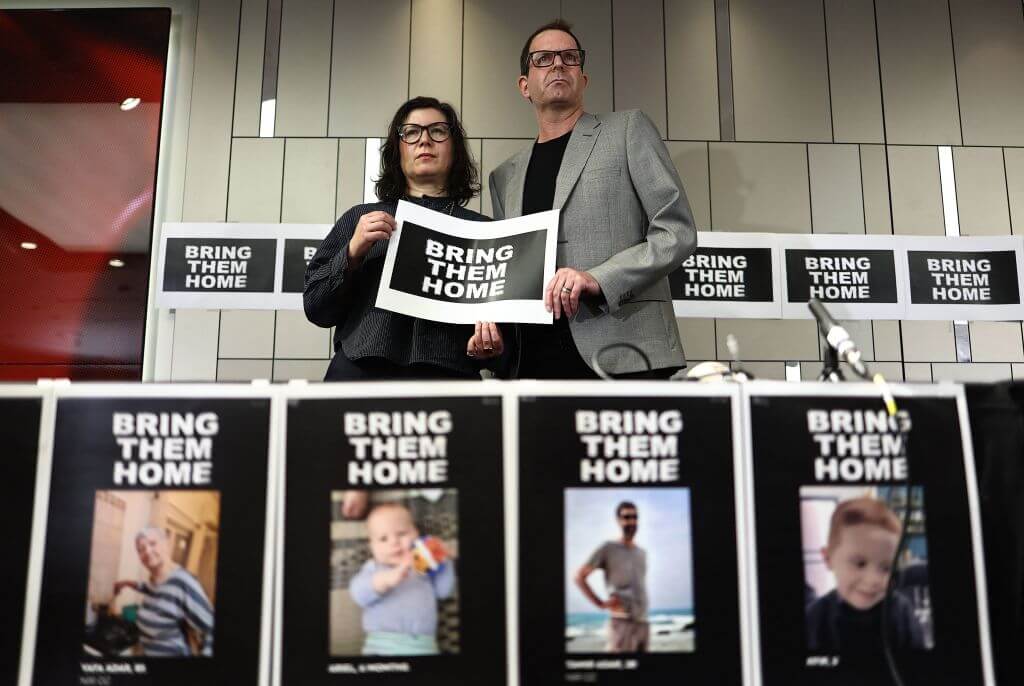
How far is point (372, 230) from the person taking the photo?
1.69 metres

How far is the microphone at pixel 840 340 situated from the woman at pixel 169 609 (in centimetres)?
99

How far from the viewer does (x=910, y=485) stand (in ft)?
3.85

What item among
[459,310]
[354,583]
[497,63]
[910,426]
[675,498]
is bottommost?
[354,583]

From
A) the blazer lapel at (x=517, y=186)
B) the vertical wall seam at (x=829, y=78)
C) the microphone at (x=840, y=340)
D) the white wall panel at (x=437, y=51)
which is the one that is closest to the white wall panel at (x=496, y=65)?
the white wall panel at (x=437, y=51)

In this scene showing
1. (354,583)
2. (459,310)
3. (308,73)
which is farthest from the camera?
(308,73)

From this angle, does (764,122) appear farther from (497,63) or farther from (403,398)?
(403,398)

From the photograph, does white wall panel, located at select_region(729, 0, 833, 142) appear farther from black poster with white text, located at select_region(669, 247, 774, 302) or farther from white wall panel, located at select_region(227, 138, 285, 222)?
A: white wall panel, located at select_region(227, 138, 285, 222)

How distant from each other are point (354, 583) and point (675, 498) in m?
0.45

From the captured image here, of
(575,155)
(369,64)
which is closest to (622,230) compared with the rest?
(575,155)

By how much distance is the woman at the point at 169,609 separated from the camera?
111 centimetres

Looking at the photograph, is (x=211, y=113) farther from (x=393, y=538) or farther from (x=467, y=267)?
(x=393, y=538)

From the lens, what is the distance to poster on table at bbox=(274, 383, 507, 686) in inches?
43.6

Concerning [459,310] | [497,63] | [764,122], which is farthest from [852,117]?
[459,310]

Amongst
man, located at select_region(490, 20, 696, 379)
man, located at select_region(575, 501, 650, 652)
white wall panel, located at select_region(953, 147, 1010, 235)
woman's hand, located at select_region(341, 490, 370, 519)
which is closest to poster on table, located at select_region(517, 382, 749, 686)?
man, located at select_region(575, 501, 650, 652)
